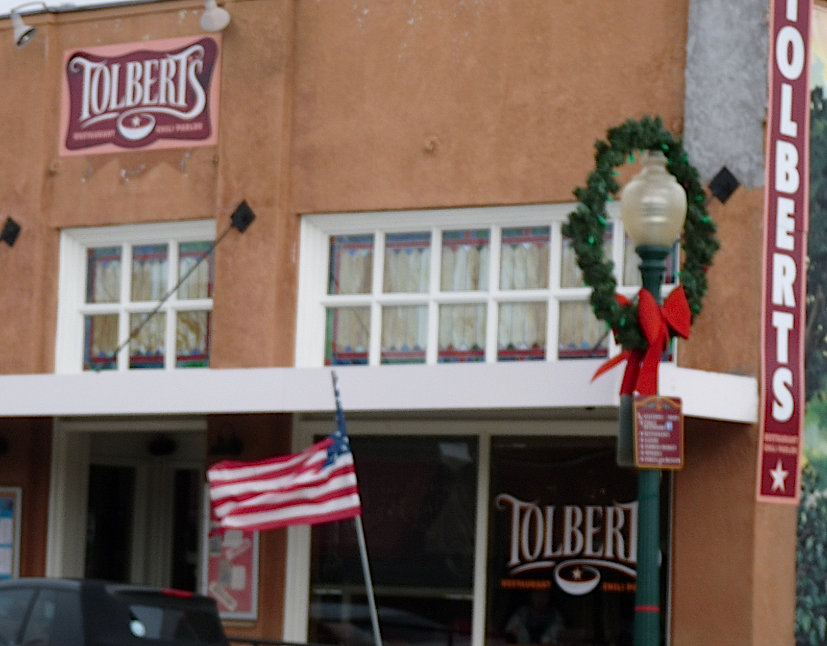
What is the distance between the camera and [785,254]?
13461mm

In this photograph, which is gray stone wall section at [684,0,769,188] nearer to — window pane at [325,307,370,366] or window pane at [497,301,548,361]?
window pane at [497,301,548,361]

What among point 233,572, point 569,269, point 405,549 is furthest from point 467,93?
point 233,572

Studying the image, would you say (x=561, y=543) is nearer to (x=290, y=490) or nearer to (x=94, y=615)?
(x=290, y=490)

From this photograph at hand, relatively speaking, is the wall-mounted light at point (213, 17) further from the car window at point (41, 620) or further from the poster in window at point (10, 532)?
the car window at point (41, 620)

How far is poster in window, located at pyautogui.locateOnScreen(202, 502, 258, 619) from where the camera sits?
15.3m

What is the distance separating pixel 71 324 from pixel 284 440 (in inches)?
108

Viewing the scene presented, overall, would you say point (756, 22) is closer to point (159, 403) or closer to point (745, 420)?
point (745, 420)

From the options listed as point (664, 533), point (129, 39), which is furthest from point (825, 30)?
point (129, 39)

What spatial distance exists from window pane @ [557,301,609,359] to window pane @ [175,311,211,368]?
144 inches

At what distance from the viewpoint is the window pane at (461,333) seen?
48.0ft

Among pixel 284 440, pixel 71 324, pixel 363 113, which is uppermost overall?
pixel 363 113

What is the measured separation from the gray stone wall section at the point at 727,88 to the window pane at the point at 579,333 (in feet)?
5.26

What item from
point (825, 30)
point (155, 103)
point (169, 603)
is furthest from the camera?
point (155, 103)

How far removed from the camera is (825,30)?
13898 millimetres
